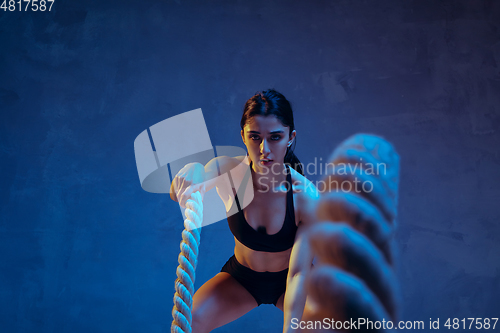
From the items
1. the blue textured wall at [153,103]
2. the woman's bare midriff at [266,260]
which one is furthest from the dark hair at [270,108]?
the blue textured wall at [153,103]

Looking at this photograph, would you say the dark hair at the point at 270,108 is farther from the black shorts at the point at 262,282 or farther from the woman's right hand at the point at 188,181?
the black shorts at the point at 262,282

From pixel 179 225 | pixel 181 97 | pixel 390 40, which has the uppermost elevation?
pixel 390 40

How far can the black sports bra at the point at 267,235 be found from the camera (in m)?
0.75

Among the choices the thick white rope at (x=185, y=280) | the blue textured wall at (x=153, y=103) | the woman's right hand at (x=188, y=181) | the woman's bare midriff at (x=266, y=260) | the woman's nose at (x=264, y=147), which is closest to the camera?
the thick white rope at (x=185, y=280)

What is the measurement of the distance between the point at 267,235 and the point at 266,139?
217 mm

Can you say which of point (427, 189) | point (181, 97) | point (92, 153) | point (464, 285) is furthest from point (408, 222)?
point (92, 153)

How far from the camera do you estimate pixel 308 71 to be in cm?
135

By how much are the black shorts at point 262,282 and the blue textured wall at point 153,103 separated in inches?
20.3

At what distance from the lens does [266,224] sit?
765 millimetres

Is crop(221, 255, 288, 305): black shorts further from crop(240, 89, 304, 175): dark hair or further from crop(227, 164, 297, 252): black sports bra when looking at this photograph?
crop(240, 89, 304, 175): dark hair

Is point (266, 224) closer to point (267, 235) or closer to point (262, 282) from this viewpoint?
point (267, 235)

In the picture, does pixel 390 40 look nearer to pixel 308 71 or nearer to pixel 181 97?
pixel 308 71

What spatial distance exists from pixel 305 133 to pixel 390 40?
484 millimetres

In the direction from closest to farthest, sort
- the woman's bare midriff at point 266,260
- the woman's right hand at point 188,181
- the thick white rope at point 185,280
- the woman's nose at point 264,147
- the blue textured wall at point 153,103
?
the thick white rope at point 185,280 < the woman's right hand at point 188,181 < the woman's nose at point 264,147 < the woman's bare midriff at point 266,260 < the blue textured wall at point 153,103
